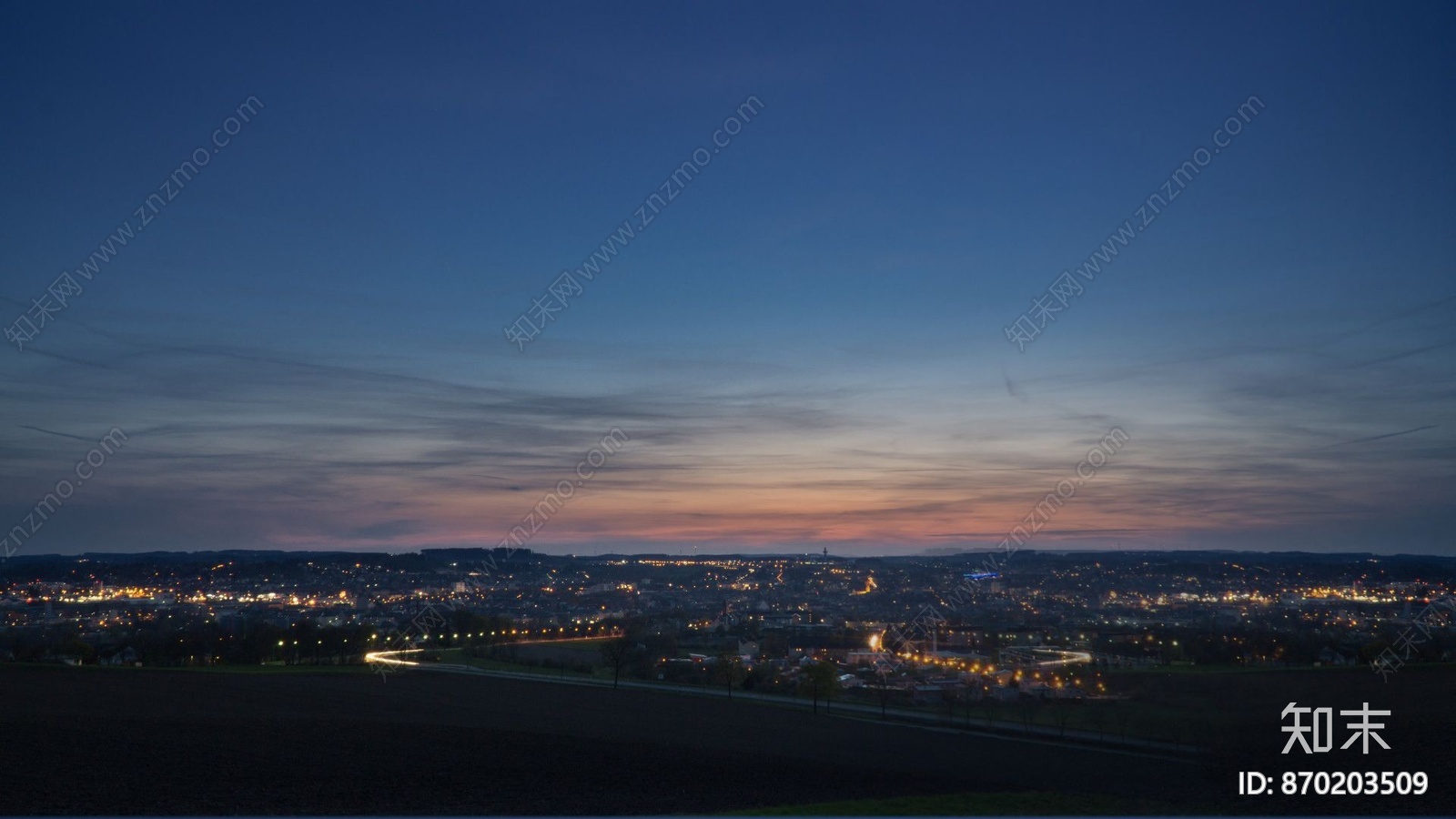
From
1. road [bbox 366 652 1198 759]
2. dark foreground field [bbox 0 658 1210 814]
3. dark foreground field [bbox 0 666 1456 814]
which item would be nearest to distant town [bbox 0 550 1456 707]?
road [bbox 366 652 1198 759]

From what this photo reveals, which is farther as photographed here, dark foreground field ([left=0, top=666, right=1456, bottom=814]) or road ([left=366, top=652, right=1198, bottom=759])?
road ([left=366, top=652, right=1198, bottom=759])

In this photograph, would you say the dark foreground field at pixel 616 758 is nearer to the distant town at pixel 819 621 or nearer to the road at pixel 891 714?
the road at pixel 891 714

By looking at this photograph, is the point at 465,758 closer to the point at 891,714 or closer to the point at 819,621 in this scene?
the point at 891,714

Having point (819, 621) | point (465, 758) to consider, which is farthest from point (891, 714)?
point (819, 621)

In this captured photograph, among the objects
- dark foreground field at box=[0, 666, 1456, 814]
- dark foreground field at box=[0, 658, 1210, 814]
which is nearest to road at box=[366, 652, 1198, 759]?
dark foreground field at box=[0, 666, 1456, 814]

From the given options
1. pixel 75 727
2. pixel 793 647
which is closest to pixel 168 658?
pixel 75 727

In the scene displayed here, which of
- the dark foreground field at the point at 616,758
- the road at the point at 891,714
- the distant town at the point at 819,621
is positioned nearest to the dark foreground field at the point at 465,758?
the dark foreground field at the point at 616,758

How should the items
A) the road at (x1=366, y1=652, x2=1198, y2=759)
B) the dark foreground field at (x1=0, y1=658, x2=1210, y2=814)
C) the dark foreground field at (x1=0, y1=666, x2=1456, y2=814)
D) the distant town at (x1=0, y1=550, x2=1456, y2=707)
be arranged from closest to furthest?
1. the dark foreground field at (x1=0, y1=666, x2=1456, y2=814)
2. the dark foreground field at (x1=0, y1=658, x2=1210, y2=814)
3. the road at (x1=366, y1=652, x2=1198, y2=759)
4. the distant town at (x1=0, y1=550, x2=1456, y2=707)

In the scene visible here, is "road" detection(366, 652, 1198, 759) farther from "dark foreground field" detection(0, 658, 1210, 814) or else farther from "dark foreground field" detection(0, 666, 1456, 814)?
"dark foreground field" detection(0, 658, 1210, 814)

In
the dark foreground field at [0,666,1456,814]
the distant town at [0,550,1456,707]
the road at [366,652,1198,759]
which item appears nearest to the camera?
the dark foreground field at [0,666,1456,814]
